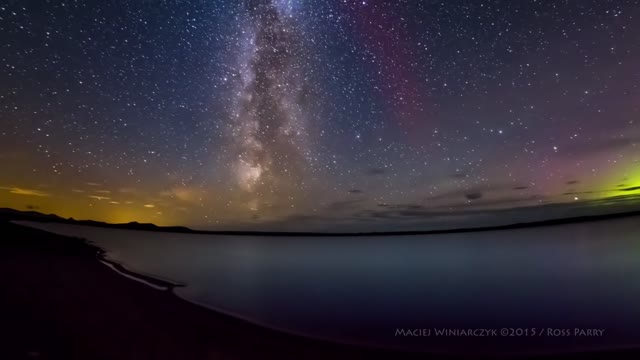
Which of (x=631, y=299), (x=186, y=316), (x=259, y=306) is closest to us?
(x=186, y=316)

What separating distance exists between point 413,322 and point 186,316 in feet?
11.9

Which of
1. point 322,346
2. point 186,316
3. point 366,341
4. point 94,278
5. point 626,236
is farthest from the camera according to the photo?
point 626,236

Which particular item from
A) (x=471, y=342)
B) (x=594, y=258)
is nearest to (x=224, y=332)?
(x=471, y=342)

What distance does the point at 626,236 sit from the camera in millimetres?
11156

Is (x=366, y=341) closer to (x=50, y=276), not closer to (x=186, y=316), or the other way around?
(x=186, y=316)

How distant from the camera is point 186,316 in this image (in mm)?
5422

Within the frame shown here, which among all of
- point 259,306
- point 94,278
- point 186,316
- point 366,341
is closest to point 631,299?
point 366,341

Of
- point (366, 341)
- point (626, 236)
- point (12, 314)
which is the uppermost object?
point (626, 236)

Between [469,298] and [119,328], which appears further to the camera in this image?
[469,298]

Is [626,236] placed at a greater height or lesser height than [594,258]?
greater

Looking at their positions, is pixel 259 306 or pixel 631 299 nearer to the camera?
pixel 259 306

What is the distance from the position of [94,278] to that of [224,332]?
4.76 m

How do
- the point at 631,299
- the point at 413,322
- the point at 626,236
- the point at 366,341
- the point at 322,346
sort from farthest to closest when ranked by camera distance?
the point at 626,236 → the point at 631,299 → the point at 413,322 → the point at 366,341 → the point at 322,346

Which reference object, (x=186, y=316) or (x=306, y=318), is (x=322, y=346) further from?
(x=186, y=316)
